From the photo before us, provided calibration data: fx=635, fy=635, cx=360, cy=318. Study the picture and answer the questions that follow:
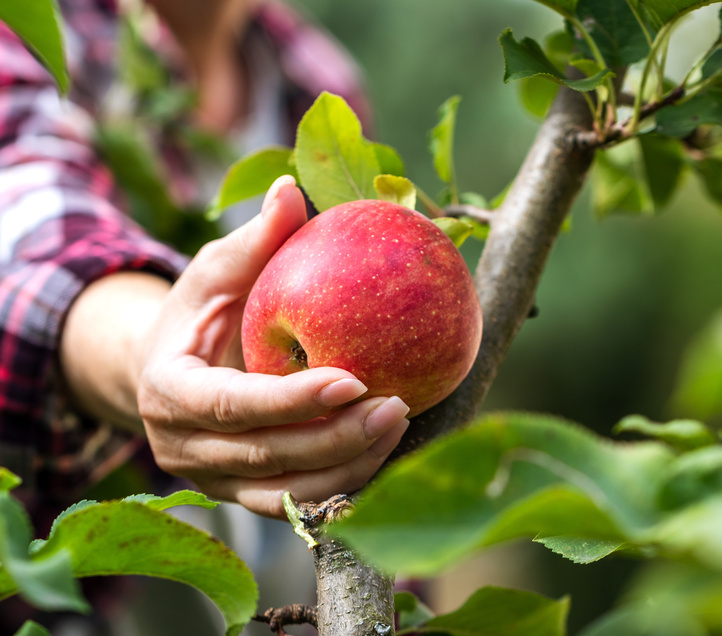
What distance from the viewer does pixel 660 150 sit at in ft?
1.61

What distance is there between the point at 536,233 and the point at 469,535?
0.98 ft

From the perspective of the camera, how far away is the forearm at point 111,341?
21.3 inches

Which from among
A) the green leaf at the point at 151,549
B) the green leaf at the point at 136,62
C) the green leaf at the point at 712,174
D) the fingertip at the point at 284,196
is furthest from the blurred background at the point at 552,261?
the green leaf at the point at 151,549

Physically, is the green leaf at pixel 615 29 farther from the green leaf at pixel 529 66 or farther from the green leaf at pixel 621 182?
the green leaf at pixel 621 182

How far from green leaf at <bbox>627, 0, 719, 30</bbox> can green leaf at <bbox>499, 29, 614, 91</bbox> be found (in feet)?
0.12

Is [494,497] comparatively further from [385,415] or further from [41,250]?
[41,250]

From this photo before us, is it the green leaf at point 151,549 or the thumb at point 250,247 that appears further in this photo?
the thumb at point 250,247

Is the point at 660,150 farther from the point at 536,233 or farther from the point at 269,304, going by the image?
the point at 269,304

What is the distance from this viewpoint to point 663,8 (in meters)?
0.34

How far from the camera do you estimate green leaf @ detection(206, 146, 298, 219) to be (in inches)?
17.7

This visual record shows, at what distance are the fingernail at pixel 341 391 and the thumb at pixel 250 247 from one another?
117 mm

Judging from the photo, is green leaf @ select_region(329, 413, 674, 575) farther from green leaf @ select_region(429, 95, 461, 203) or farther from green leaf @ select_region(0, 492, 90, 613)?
green leaf @ select_region(429, 95, 461, 203)

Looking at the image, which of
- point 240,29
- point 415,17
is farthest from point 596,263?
point 240,29

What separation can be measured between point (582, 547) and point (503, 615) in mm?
115
